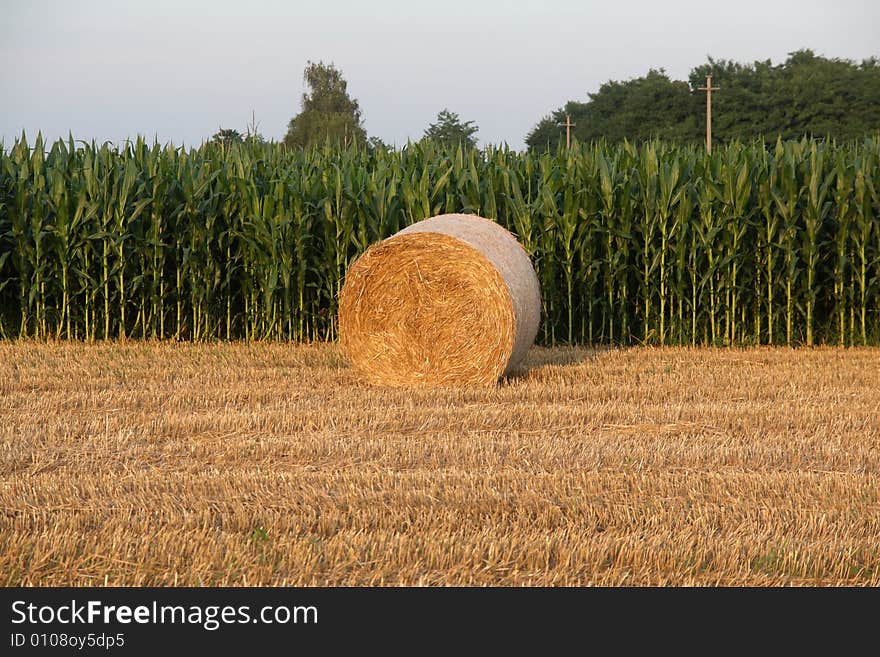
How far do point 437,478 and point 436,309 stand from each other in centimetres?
389

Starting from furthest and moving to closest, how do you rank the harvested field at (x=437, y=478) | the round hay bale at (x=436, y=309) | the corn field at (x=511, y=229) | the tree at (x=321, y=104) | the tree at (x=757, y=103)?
the tree at (x=321, y=104) → the tree at (x=757, y=103) → the corn field at (x=511, y=229) → the round hay bale at (x=436, y=309) → the harvested field at (x=437, y=478)

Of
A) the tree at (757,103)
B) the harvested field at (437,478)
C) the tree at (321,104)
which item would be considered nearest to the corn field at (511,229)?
the harvested field at (437,478)

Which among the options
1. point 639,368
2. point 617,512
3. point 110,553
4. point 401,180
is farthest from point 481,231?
point 110,553

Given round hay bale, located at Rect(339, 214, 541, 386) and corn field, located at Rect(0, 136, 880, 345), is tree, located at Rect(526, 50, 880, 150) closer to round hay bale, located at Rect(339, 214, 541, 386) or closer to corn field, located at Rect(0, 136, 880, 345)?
corn field, located at Rect(0, 136, 880, 345)

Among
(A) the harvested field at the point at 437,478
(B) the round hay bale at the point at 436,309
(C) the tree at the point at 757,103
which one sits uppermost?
(C) the tree at the point at 757,103

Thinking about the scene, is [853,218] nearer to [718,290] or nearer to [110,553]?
[718,290]

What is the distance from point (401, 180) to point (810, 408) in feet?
19.8

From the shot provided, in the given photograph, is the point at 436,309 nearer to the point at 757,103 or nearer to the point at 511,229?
the point at 511,229

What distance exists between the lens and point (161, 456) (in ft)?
21.3

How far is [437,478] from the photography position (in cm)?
581

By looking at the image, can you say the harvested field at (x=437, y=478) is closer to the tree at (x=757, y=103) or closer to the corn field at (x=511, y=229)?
the corn field at (x=511, y=229)

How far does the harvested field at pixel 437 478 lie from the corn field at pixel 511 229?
2.40 m

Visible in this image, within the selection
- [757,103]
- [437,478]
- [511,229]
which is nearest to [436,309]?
[511,229]

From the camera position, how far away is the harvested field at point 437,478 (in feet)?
14.9
